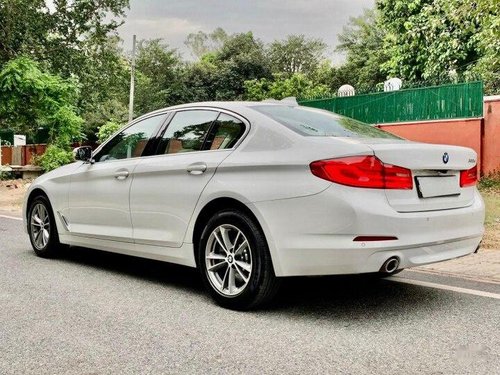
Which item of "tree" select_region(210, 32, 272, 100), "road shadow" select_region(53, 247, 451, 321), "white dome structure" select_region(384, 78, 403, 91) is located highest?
"tree" select_region(210, 32, 272, 100)

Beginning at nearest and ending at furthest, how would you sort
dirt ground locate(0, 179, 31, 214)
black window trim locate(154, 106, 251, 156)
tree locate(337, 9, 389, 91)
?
black window trim locate(154, 106, 251, 156) < dirt ground locate(0, 179, 31, 214) < tree locate(337, 9, 389, 91)

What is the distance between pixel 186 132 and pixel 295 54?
59435 millimetres

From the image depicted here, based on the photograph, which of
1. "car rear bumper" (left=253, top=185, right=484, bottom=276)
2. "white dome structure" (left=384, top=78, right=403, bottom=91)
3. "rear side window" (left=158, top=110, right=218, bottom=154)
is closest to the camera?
"car rear bumper" (left=253, top=185, right=484, bottom=276)

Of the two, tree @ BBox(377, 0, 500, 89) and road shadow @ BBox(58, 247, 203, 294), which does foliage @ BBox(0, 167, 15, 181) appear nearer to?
tree @ BBox(377, 0, 500, 89)

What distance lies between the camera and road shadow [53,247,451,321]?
15.3ft

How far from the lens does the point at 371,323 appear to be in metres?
4.31

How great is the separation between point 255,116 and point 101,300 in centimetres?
197

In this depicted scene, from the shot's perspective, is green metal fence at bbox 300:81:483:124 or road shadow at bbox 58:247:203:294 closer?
road shadow at bbox 58:247:203:294

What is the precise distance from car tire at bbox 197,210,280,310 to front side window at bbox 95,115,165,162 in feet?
4.59

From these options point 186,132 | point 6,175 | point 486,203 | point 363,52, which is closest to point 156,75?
point 363,52

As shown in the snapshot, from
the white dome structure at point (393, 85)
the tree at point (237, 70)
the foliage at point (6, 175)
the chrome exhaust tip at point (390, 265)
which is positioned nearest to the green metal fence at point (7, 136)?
the foliage at point (6, 175)

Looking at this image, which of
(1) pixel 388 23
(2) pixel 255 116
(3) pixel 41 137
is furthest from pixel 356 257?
(3) pixel 41 137

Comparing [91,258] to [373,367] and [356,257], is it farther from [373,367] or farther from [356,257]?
[373,367]

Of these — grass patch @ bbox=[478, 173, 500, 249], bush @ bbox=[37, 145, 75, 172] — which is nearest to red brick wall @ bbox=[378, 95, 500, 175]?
grass patch @ bbox=[478, 173, 500, 249]
